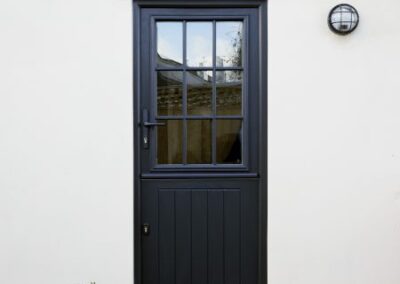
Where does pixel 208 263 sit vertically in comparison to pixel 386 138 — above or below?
below

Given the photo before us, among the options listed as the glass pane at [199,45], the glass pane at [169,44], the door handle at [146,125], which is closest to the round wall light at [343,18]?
the glass pane at [199,45]

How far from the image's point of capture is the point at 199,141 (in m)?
2.64

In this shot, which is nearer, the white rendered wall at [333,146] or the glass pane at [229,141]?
the white rendered wall at [333,146]

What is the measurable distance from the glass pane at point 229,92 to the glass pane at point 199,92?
7cm

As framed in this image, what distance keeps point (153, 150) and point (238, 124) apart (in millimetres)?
589

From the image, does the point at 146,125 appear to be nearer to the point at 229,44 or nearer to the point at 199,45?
the point at 199,45

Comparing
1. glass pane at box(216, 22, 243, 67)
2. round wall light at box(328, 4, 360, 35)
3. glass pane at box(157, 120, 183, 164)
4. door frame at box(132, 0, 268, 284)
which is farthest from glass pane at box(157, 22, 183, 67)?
round wall light at box(328, 4, 360, 35)

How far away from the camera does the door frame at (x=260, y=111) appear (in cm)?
255
